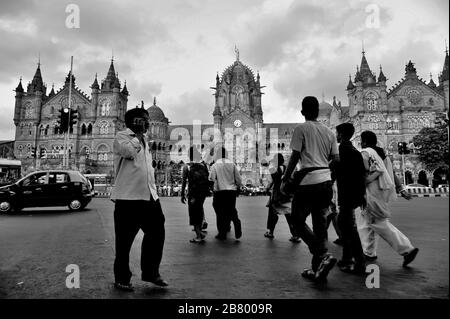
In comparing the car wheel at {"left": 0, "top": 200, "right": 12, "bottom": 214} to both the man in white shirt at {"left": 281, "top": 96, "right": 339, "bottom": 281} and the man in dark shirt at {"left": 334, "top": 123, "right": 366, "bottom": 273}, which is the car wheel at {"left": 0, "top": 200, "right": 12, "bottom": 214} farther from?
the man in dark shirt at {"left": 334, "top": 123, "right": 366, "bottom": 273}

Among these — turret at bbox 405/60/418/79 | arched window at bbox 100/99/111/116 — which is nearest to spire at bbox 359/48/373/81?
turret at bbox 405/60/418/79

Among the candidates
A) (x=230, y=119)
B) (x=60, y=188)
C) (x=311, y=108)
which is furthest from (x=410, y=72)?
(x=311, y=108)

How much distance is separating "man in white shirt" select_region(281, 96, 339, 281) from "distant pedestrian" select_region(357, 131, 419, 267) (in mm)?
1265

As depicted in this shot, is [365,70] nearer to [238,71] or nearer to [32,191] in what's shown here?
[238,71]

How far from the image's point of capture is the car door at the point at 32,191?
14.3 m

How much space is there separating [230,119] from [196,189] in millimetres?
61091

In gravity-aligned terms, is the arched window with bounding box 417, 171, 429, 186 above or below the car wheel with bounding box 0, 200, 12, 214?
above

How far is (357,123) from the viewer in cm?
5528

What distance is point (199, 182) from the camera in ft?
23.3

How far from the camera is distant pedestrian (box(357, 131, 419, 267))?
4703mm

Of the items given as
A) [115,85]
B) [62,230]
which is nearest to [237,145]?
[115,85]
